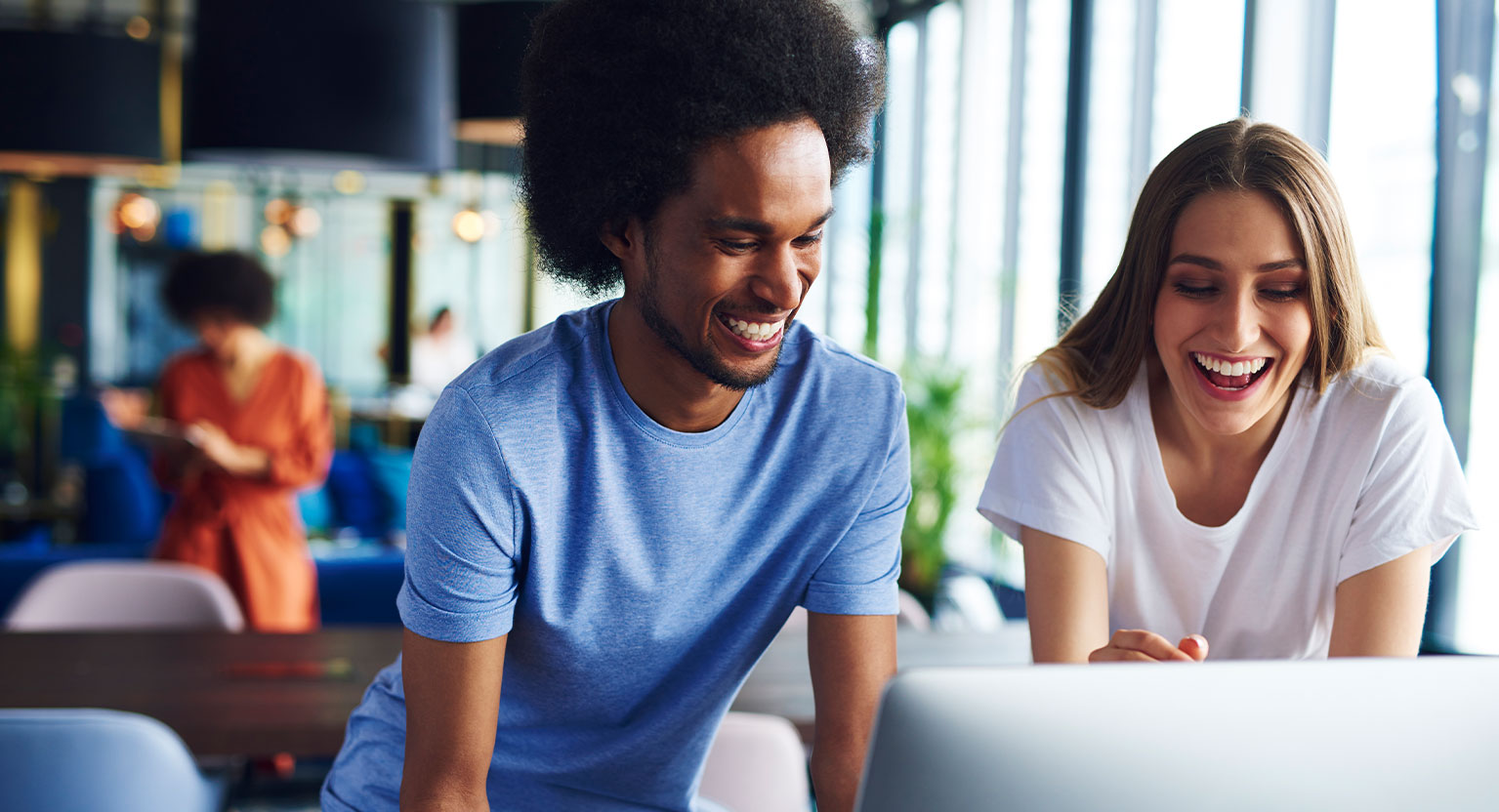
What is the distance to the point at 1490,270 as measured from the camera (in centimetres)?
297

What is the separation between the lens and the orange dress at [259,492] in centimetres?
359

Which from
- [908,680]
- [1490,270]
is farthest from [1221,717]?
[1490,270]

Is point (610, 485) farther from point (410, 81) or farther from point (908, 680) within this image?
point (410, 81)

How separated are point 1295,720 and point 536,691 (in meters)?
0.83

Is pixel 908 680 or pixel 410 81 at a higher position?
pixel 410 81

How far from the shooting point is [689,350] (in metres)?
1.17

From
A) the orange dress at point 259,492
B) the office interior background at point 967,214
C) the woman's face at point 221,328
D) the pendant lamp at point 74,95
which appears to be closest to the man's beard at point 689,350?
the office interior background at point 967,214

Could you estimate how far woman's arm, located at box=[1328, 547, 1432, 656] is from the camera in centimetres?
137

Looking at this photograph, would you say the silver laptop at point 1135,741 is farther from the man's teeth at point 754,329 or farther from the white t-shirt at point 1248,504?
the white t-shirt at point 1248,504

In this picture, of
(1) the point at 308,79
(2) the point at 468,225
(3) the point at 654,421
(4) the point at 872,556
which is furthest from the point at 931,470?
(2) the point at 468,225

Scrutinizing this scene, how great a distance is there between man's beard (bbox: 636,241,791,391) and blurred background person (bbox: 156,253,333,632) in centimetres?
263

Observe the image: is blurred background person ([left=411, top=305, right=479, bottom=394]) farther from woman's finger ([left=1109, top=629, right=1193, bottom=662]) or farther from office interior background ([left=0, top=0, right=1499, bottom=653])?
woman's finger ([left=1109, top=629, right=1193, bottom=662])

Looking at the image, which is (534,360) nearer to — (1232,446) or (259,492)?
(1232,446)

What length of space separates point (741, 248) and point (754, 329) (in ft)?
0.26
